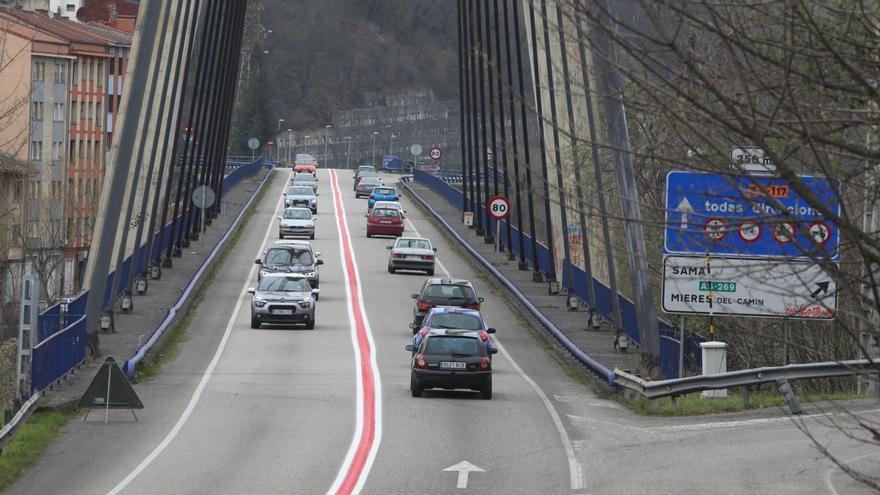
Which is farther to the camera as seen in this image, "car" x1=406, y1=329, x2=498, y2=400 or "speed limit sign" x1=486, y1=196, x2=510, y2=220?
"speed limit sign" x1=486, y1=196, x2=510, y2=220

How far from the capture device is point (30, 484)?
19.2 metres

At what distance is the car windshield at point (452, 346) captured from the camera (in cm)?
2873

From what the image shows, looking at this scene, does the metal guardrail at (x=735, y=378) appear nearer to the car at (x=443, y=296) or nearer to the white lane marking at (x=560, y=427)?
the white lane marking at (x=560, y=427)

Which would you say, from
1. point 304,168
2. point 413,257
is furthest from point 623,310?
point 304,168

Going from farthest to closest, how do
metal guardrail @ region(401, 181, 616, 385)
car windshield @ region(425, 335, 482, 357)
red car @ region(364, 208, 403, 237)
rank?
red car @ region(364, 208, 403, 237) < metal guardrail @ region(401, 181, 616, 385) < car windshield @ region(425, 335, 482, 357)

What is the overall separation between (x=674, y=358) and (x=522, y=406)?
4.39 m

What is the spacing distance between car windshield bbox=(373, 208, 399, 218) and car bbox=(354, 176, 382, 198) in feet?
91.3

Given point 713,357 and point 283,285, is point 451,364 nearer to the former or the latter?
point 713,357

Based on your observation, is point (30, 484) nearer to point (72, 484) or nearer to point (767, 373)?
point (72, 484)

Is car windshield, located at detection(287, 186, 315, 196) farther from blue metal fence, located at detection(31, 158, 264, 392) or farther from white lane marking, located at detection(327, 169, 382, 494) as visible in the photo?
blue metal fence, located at detection(31, 158, 264, 392)

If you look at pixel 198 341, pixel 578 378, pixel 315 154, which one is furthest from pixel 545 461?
pixel 315 154

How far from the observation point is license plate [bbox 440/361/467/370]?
28.6m

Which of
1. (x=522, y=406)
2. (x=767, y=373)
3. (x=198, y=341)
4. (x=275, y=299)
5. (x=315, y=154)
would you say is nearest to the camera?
(x=767, y=373)

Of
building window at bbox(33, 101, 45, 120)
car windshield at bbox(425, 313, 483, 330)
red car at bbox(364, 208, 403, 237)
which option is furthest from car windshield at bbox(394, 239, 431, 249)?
building window at bbox(33, 101, 45, 120)
